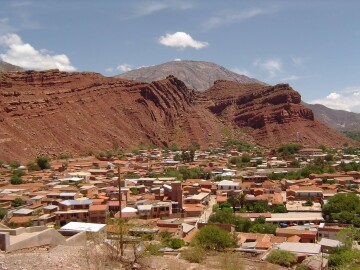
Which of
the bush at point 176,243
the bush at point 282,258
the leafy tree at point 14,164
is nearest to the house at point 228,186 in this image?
the bush at point 176,243

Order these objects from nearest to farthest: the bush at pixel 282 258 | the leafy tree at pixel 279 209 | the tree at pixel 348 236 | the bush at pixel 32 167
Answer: the bush at pixel 282 258 < the tree at pixel 348 236 < the leafy tree at pixel 279 209 < the bush at pixel 32 167

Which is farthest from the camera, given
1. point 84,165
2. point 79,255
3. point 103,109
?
point 103,109

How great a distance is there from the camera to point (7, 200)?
136 feet

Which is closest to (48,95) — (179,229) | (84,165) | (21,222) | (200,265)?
(84,165)

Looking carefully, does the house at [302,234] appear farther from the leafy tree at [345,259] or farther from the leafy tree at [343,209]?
the leafy tree at [343,209]

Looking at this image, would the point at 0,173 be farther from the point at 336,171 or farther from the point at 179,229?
the point at 336,171

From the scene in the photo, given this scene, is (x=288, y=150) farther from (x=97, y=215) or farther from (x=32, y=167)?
(x=97, y=215)

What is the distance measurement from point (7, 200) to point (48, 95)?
173 feet

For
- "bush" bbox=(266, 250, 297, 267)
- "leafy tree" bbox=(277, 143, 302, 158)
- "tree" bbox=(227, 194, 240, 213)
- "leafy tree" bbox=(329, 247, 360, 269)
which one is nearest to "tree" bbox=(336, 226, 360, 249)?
"leafy tree" bbox=(329, 247, 360, 269)

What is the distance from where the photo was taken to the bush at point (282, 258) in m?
21.6

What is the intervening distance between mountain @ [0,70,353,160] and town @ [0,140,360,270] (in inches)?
508

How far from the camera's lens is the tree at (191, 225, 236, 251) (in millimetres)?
24453

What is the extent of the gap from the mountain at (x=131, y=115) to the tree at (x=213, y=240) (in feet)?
170

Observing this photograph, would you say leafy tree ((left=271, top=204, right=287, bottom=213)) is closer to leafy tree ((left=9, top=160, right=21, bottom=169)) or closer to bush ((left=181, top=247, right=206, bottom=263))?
bush ((left=181, top=247, right=206, bottom=263))
